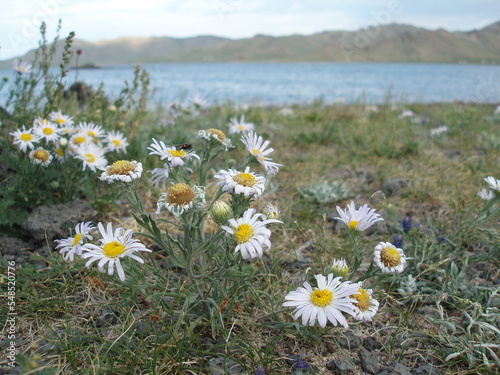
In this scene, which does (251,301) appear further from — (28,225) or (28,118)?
(28,118)

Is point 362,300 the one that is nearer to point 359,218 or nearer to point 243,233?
point 359,218

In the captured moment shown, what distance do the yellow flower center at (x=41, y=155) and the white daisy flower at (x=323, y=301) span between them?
1.89m

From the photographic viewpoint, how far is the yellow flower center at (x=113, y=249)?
1384 millimetres

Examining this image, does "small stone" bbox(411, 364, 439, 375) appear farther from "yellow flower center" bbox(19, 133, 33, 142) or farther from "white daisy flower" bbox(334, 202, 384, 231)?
"yellow flower center" bbox(19, 133, 33, 142)

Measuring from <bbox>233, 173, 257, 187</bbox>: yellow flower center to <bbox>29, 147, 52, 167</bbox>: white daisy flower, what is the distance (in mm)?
1587

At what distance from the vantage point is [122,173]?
1475 mm

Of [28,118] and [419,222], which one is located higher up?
[28,118]

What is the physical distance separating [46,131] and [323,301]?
6.94 feet

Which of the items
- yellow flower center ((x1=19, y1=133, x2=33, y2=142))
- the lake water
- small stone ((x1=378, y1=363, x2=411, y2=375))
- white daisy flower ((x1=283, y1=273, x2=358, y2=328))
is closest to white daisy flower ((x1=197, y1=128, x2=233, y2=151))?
white daisy flower ((x1=283, y1=273, x2=358, y2=328))

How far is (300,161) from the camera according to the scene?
4.09 m

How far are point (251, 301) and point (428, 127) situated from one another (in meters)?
4.75

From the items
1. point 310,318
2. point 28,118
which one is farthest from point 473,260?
point 28,118

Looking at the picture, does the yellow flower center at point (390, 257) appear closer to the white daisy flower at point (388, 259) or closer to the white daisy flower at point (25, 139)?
the white daisy flower at point (388, 259)

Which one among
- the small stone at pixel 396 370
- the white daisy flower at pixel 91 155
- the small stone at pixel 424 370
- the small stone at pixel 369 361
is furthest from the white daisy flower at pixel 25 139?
the small stone at pixel 424 370
